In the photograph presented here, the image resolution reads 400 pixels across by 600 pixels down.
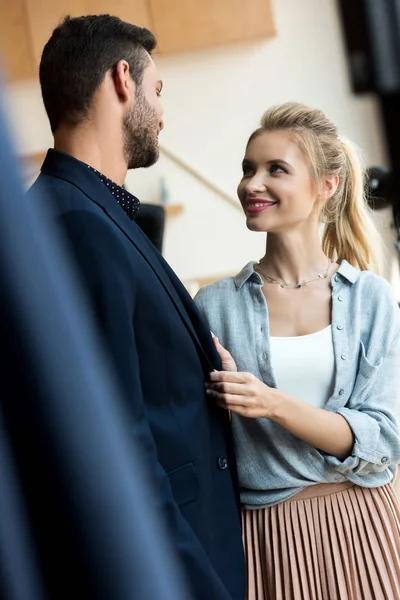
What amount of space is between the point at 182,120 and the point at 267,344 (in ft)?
15.7

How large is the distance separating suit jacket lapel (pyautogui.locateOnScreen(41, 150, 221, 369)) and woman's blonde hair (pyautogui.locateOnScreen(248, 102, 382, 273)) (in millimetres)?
407

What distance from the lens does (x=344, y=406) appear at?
1.12 metres

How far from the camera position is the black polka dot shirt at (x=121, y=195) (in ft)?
3.10

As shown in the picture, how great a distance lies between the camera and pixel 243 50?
5.72 metres

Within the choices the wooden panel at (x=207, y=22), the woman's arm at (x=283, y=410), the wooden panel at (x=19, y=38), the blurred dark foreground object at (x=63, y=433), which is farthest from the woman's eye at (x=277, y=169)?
the wooden panel at (x=19, y=38)

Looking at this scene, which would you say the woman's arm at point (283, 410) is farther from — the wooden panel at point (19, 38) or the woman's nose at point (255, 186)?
the wooden panel at point (19, 38)

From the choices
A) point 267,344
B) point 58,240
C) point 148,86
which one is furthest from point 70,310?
point 267,344

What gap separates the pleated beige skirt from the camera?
1.09m

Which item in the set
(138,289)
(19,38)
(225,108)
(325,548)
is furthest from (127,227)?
(19,38)

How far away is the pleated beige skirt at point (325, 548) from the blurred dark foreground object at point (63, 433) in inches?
37.5

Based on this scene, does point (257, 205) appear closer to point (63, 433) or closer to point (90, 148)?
point (90, 148)

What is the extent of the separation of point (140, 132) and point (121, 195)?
0.26 feet

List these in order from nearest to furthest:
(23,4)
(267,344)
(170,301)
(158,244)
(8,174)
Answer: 1. (8,174)
2. (170,301)
3. (267,344)
4. (158,244)
5. (23,4)

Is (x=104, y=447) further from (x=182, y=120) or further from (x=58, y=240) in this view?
(x=182, y=120)
